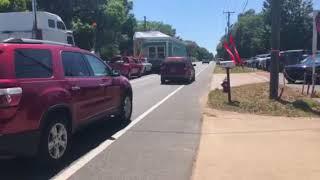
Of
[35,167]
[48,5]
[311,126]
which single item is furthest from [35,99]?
[48,5]

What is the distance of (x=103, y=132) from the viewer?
38.1 ft

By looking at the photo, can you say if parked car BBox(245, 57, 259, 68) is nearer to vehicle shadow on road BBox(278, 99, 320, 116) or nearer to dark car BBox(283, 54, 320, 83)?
dark car BBox(283, 54, 320, 83)

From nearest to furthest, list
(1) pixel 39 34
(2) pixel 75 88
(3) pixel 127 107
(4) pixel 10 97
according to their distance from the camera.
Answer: (4) pixel 10 97 < (2) pixel 75 88 < (3) pixel 127 107 < (1) pixel 39 34

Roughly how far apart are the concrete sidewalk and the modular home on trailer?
3149 cm

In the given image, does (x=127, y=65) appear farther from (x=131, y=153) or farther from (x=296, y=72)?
(x=131, y=153)

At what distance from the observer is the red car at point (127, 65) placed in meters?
36.8

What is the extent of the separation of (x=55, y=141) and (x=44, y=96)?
0.80 metres

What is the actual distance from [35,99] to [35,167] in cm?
116

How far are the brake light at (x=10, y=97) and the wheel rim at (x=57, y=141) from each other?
0.96 metres

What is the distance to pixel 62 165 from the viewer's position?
330 inches

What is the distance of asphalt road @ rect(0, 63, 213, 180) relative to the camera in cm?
783

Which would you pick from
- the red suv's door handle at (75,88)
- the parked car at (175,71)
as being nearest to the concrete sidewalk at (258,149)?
the red suv's door handle at (75,88)

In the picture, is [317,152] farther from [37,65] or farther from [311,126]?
[37,65]

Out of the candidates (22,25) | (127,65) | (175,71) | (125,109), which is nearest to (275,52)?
(125,109)
